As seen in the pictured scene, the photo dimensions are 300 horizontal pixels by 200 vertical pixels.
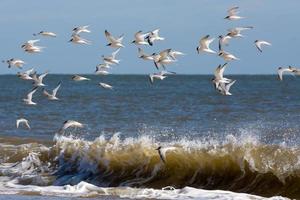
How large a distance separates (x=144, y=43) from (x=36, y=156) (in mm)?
4124

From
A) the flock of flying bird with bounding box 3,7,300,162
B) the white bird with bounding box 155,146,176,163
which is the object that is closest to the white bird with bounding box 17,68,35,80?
the flock of flying bird with bounding box 3,7,300,162

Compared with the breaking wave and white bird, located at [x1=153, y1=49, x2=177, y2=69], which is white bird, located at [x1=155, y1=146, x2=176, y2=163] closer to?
the breaking wave

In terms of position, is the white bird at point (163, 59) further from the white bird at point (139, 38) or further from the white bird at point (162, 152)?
the white bird at point (162, 152)

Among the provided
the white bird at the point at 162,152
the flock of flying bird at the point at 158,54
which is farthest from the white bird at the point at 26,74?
the white bird at the point at 162,152

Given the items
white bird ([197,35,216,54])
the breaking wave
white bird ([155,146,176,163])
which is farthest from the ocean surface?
white bird ([197,35,216,54])

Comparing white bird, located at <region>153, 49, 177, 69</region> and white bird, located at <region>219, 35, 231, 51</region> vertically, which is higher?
white bird, located at <region>219, 35, 231, 51</region>

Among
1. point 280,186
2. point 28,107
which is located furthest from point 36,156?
point 28,107

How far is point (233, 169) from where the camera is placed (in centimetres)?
1902

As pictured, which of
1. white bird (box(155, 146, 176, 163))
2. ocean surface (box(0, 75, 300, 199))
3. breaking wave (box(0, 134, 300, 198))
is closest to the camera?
ocean surface (box(0, 75, 300, 199))

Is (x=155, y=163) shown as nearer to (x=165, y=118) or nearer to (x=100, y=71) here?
(x=100, y=71)

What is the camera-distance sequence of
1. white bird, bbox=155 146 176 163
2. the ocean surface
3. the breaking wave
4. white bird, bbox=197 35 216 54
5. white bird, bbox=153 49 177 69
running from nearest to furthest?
1. the ocean surface
2. the breaking wave
3. white bird, bbox=155 146 176 163
4. white bird, bbox=197 35 216 54
5. white bird, bbox=153 49 177 69

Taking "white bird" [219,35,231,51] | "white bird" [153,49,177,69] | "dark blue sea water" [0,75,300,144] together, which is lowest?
"dark blue sea water" [0,75,300,144]

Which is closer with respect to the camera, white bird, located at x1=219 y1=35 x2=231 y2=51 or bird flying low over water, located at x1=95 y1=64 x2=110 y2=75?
white bird, located at x1=219 y1=35 x2=231 y2=51

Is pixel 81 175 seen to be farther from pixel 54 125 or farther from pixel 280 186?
pixel 54 125
